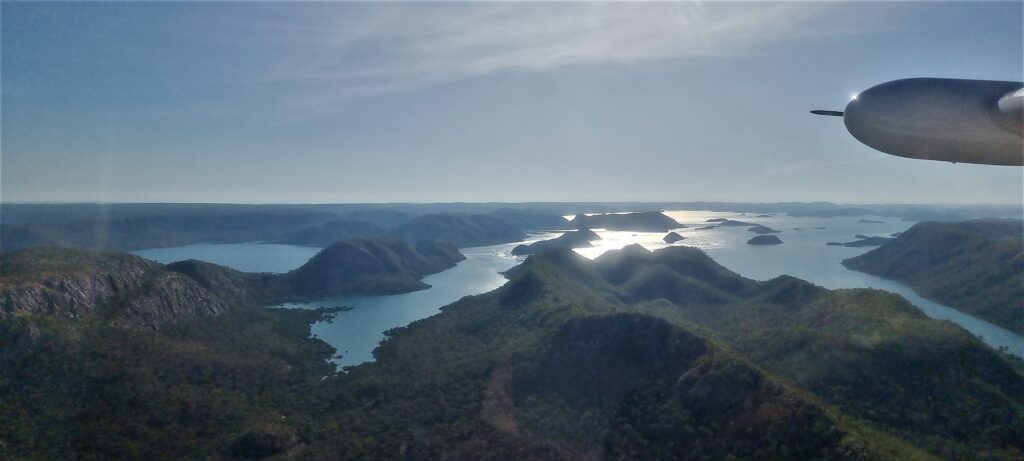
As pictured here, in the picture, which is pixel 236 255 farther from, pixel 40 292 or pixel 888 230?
pixel 888 230

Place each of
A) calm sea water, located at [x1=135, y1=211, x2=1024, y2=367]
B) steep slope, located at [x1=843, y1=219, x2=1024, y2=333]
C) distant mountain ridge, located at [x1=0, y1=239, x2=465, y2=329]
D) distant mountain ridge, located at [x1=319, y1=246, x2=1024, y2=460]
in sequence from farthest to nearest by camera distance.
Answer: steep slope, located at [x1=843, y1=219, x2=1024, y2=333]
calm sea water, located at [x1=135, y1=211, x2=1024, y2=367]
distant mountain ridge, located at [x1=0, y1=239, x2=465, y2=329]
distant mountain ridge, located at [x1=319, y1=246, x2=1024, y2=460]

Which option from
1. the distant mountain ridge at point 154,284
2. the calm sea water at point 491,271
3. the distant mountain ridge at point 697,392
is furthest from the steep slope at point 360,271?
the distant mountain ridge at point 697,392

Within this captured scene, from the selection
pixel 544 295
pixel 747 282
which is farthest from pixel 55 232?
pixel 747 282

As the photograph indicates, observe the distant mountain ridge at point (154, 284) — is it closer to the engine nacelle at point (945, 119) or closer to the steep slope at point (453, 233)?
the engine nacelle at point (945, 119)

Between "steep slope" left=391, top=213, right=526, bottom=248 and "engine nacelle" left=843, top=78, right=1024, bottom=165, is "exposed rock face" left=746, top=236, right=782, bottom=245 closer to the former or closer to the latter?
"steep slope" left=391, top=213, right=526, bottom=248

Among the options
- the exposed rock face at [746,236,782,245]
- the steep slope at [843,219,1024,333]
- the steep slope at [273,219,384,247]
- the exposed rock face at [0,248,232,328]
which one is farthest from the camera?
the steep slope at [273,219,384,247]

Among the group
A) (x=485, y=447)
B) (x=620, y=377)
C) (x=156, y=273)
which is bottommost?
(x=485, y=447)

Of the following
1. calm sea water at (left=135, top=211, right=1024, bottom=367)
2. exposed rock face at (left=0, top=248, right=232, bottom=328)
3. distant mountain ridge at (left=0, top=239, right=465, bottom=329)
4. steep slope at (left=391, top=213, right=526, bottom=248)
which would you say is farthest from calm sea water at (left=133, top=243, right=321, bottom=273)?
exposed rock face at (left=0, top=248, right=232, bottom=328)
